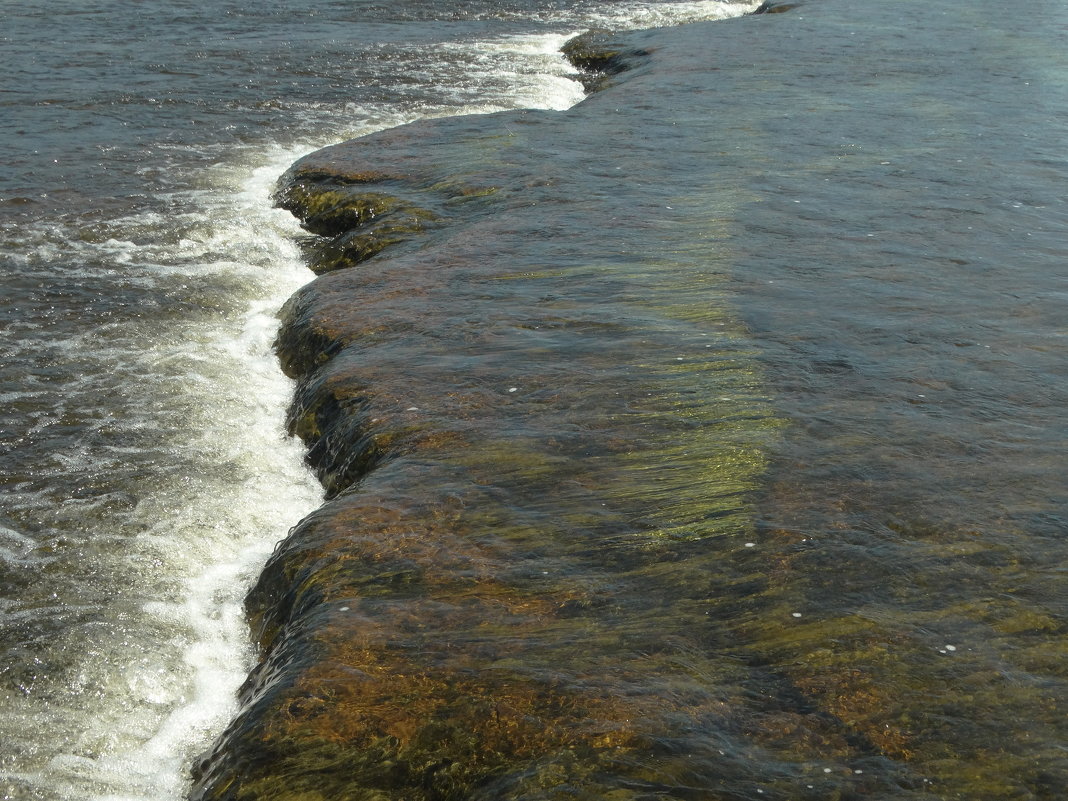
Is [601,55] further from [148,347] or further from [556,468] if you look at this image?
[556,468]

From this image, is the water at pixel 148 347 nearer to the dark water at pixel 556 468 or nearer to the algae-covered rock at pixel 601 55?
the dark water at pixel 556 468

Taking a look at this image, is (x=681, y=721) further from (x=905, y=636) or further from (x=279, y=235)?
(x=279, y=235)

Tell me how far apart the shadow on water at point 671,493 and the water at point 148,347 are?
51 centimetres

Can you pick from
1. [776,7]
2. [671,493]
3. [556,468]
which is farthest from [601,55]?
[671,493]

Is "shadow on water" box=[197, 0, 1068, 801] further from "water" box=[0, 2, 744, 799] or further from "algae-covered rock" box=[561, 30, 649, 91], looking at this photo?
"algae-covered rock" box=[561, 30, 649, 91]

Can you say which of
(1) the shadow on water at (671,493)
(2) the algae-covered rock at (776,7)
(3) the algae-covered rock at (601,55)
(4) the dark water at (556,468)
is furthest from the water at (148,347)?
(2) the algae-covered rock at (776,7)

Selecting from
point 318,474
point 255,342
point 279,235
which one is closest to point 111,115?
point 279,235

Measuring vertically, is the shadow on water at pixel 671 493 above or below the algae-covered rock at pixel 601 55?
below

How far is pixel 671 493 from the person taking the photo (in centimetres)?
674

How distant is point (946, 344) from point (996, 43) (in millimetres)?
14504

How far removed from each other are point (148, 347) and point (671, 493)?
5.49m

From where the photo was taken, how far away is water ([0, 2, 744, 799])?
6047 mm

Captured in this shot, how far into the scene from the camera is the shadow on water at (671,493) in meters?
4.89

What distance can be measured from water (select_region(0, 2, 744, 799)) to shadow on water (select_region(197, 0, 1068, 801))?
511 millimetres
